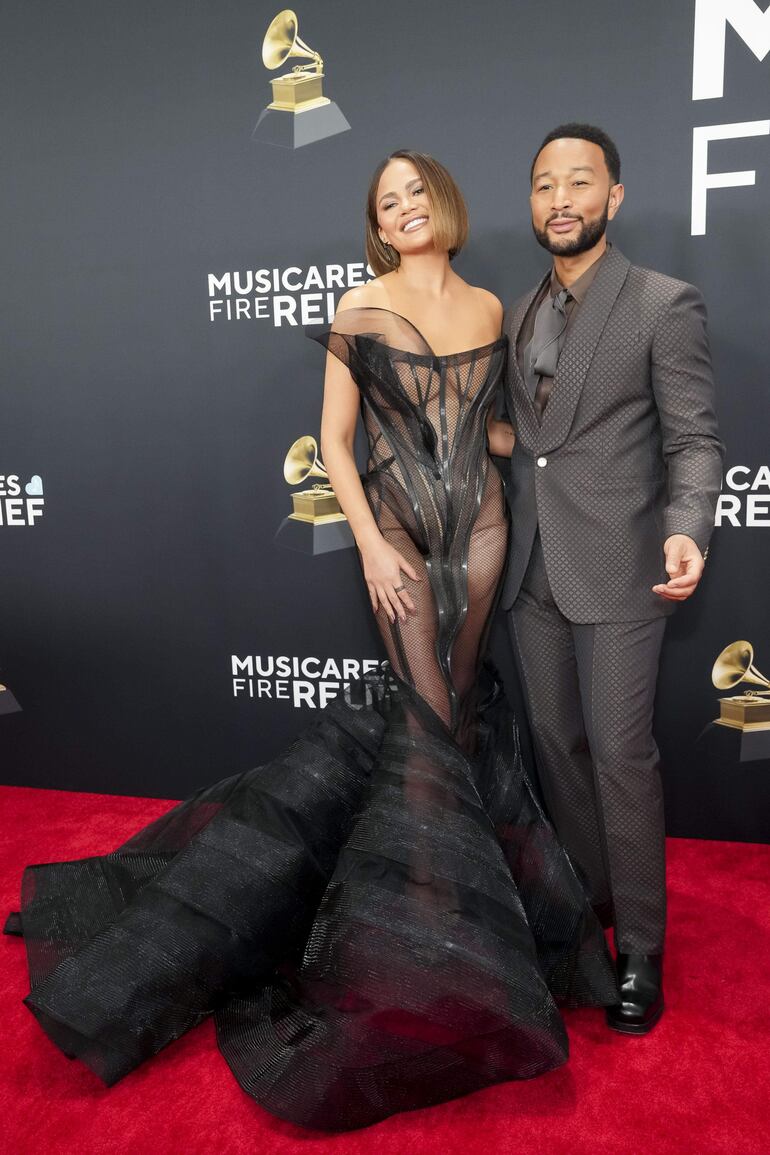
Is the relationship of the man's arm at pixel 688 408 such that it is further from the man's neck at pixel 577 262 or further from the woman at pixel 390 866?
the woman at pixel 390 866

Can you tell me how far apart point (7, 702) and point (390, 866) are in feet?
6.65

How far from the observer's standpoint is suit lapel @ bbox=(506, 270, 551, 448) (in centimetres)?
209

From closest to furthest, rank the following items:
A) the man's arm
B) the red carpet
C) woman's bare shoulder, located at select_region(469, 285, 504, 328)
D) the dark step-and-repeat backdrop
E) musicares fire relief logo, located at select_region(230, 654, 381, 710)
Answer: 1. the red carpet
2. the man's arm
3. woman's bare shoulder, located at select_region(469, 285, 504, 328)
4. the dark step-and-repeat backdrop
5. musicares fire relief logo, located at select_region(230, 654, 381, 710)

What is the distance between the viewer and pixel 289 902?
2.12m

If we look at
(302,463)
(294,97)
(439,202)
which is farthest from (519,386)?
(294,97)

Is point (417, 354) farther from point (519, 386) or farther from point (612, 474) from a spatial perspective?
point (612, 474)

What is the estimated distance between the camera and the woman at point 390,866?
176 cm

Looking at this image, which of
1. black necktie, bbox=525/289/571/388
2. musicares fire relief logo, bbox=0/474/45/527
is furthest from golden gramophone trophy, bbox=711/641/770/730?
musicares fire relief logo, bbox=0/474/45/527

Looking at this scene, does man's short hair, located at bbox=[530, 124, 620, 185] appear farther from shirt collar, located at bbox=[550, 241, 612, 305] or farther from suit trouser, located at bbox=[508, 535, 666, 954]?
suit trouser, located at bbox=[508, 535, 666, 954]

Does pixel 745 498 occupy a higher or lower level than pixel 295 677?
higher

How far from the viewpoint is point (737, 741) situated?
282 centimetres

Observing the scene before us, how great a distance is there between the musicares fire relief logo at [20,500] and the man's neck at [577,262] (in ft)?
6.38

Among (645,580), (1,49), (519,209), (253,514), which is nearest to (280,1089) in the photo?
(645,580)

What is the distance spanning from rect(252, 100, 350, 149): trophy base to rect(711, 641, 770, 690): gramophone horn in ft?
6.10
